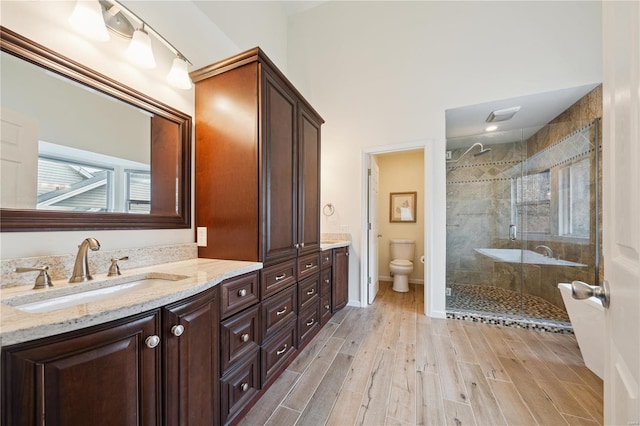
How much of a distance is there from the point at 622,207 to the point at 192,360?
1415 millimetres

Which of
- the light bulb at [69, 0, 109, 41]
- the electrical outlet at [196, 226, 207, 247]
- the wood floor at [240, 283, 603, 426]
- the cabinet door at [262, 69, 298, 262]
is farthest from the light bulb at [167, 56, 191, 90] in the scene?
the wood floor at [240, 283, 603, 426]

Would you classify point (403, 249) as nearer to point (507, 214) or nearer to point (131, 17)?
point (507, 214)

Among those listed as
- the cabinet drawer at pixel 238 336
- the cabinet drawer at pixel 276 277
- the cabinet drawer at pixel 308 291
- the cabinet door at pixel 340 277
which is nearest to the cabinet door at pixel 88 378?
the cabinet drawer at pixel 238 336

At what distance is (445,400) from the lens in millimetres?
1401

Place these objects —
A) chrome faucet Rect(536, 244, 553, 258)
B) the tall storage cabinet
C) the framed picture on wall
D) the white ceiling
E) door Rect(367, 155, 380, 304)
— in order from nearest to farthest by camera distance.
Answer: the tall storage cabinet, the white ceiling, chrome faucet Rect(536, 244, 553, 258), door Rect(367, 155, 380, 304), the framed picture on wall

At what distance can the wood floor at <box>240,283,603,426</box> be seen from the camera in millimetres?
1292

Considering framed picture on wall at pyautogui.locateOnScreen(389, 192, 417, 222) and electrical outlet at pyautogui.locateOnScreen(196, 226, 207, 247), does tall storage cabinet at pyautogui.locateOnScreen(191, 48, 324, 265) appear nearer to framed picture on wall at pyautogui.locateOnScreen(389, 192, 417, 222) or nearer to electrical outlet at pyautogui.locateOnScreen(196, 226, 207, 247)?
electrical outlet at pyautogui.locateOnScreen(196, 226, 207, 247)

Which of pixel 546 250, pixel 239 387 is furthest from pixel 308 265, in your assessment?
pixel 546 250

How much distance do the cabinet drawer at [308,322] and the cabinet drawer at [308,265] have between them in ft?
1.00

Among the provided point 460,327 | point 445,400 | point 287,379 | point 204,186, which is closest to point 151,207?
point 204,186

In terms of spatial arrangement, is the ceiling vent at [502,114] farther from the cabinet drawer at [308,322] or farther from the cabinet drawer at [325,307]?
the cabinet drawer at [308,322]

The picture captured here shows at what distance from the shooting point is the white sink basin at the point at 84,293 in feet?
2.77

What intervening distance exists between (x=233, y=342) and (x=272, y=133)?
4.26ft

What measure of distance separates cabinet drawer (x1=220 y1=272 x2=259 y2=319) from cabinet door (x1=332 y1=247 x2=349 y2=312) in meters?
1.33
